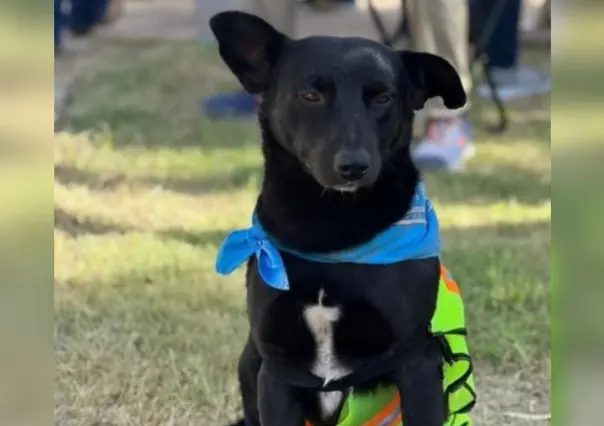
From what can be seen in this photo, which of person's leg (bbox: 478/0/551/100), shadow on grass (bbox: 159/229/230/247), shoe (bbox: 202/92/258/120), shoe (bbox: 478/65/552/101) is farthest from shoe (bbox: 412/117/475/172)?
person's leg (bbox: 478/0/551/100)

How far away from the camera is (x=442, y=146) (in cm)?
342

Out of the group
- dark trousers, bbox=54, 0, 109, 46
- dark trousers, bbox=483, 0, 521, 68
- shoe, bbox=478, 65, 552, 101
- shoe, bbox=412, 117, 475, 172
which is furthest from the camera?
dark trousers, bbox=54, 0, 109, 46

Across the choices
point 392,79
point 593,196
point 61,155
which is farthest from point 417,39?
point 593,196

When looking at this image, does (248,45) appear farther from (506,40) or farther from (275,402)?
(506,40)

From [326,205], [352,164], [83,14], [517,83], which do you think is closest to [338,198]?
[326,205]

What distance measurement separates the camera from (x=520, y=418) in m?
2.02

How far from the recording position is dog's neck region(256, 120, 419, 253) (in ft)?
5.02

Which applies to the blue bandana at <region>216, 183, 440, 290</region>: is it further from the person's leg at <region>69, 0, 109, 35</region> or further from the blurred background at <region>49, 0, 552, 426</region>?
the person's leg at <region>69, 0, 109, 35</region>

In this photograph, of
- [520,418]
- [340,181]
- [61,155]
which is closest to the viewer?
[340,181]

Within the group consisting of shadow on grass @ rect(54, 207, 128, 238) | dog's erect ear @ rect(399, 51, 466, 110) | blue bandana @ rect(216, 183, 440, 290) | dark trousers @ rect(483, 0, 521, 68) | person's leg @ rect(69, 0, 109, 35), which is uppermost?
dog's erect ear @ rect(399, 51, 466, 110)

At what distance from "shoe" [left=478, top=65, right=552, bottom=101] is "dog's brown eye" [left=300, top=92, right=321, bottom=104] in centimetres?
334

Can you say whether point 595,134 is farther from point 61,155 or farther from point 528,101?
point 528,101

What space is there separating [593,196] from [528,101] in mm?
3787

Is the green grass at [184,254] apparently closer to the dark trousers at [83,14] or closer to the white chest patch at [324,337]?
the white chest patch at [324,337]
